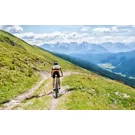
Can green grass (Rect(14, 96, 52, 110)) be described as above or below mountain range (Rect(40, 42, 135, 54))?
below

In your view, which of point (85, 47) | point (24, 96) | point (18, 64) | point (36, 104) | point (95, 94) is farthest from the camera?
point (85, 47)

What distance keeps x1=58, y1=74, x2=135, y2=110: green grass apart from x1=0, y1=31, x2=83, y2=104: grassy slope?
4.64 feet

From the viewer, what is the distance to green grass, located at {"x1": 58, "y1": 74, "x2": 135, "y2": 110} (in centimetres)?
2808

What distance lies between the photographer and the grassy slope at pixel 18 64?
94.3ft

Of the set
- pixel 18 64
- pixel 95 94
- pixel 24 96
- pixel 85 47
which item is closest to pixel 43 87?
pixel 24 96

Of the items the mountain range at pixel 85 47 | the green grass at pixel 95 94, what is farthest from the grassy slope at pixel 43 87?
the mountain range at pixel 85 47

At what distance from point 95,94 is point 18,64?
21.0 feet

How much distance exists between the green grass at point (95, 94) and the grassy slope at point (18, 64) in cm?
141

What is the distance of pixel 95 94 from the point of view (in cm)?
2920

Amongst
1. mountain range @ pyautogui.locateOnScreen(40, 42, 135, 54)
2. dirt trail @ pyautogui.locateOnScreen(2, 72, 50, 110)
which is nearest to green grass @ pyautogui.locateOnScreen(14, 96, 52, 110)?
dirt trail @ pyautogui.locateOnScreen(2, 72, 50, 110)

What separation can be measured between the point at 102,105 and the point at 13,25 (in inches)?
350

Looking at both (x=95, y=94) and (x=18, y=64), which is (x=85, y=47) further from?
(x=18, y=64)

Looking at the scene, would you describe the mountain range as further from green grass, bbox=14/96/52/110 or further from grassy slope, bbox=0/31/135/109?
green grass, bbox=14/96/52/110
